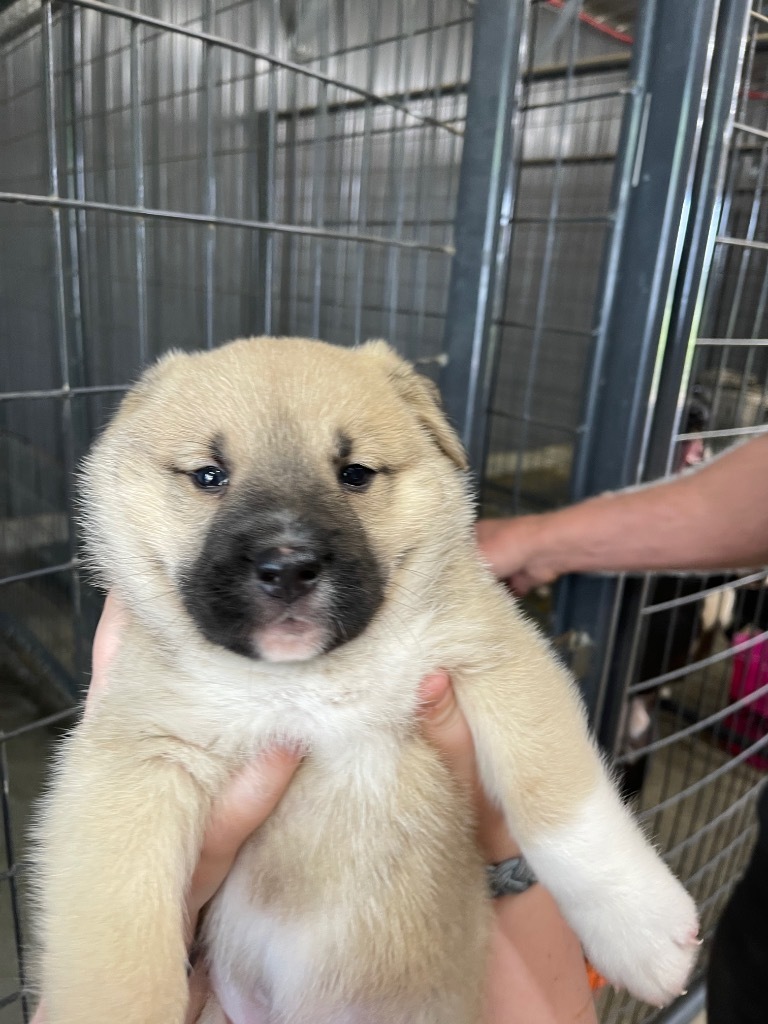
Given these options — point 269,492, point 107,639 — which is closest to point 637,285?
point 269,492

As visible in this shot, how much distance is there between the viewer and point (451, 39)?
7.09 ft

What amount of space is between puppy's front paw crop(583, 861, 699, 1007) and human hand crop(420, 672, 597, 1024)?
0.17 m

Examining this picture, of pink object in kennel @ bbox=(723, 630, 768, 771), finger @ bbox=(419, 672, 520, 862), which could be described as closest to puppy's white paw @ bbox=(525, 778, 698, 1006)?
finger @ bbox=(419, 672, 520, 862)

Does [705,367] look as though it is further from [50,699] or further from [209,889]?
[50,699]

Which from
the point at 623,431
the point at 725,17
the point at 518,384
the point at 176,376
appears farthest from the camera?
the point at 518,384

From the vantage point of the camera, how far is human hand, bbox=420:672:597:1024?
93 centimetres

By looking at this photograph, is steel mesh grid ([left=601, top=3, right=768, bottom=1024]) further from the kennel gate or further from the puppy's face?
the puppy's face

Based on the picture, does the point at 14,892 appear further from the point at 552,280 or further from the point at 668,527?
the point at 552,280

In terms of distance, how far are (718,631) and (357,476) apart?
6.65 feet

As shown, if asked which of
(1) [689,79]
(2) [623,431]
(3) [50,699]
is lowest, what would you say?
(3) [50,699]

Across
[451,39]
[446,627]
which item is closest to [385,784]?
[446,627]

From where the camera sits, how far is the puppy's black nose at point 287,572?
77cm

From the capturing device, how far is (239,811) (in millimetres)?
824

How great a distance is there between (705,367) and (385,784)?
1.86m
